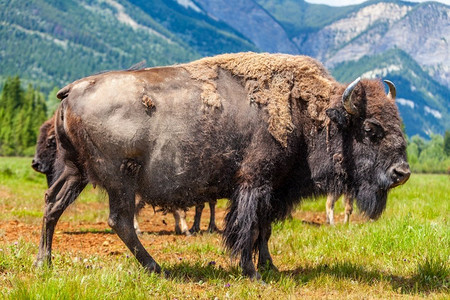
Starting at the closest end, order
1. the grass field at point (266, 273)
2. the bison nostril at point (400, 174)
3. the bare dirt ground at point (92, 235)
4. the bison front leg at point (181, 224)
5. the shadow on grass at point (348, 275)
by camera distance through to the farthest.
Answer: the grass field at point (266, 273) < the shadow on grass at point (348, 275) < the bison nostril at point (400, 174) < the bare dirt ground at point (92, 235) < the bison front leg at point (181, 224)

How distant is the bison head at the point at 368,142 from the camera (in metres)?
5.89

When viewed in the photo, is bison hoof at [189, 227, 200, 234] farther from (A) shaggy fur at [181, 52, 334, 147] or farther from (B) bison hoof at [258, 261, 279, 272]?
(A) shaggy fur at [181, 52, 334, 147]

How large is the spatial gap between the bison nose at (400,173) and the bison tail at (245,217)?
137 centimetres

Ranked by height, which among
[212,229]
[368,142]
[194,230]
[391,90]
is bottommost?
[194,230]

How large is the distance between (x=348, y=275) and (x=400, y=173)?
1263 mm

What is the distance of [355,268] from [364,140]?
4.78ft

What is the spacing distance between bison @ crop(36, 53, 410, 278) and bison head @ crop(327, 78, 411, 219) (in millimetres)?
11

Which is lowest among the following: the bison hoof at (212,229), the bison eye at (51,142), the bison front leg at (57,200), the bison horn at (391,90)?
the bison eye at (51,142)

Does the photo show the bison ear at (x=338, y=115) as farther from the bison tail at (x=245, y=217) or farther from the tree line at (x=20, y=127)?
the tree line at (x=20, y=127)

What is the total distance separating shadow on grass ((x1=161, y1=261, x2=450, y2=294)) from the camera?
5.52m

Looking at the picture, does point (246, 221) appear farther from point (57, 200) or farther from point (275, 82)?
point (57, 200)

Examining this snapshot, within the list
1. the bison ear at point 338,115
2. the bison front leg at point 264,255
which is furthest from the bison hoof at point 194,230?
the bison ear at point 338,115

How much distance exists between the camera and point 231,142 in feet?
19.0

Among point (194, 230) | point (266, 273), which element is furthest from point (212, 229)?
point (266, 273)
